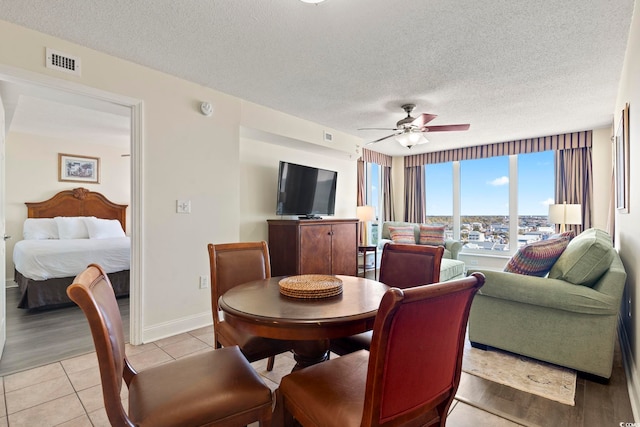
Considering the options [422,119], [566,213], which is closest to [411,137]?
[422,119]

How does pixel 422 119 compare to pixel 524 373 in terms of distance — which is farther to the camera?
pixel 422 119

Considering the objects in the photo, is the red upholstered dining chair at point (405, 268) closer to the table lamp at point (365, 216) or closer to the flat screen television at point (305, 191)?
the flat screen television at point (305, 191)

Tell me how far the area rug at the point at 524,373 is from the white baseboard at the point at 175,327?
2356mm

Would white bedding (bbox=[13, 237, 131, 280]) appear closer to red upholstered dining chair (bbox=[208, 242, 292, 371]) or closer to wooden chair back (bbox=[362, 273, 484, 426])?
red upholstered dining chair (bbox=[208, 242, 292, 371])

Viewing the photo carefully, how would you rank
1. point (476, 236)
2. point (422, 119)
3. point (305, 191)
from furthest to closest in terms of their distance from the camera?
point (476, 236)
point (305, 191)
point (422, 119)

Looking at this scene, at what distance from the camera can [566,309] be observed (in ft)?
7.05

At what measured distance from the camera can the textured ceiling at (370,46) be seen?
1.97m

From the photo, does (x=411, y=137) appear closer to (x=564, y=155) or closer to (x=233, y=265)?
(x=233, y=265)

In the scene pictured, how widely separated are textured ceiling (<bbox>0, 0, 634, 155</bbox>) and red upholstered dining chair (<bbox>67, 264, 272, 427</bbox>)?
1799 millimetres

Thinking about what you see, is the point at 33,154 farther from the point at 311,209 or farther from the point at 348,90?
the point at 348,90

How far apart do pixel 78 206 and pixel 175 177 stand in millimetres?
3709

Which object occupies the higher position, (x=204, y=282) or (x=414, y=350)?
(x=414, y=350)

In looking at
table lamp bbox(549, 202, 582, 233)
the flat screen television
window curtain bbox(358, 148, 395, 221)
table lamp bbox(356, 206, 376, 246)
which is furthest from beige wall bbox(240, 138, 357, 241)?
table lamp bbox(549, 202, 582, 233)

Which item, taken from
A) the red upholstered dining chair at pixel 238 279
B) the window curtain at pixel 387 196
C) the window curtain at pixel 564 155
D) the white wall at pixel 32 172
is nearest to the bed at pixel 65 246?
the white wall at pixel 32 172
